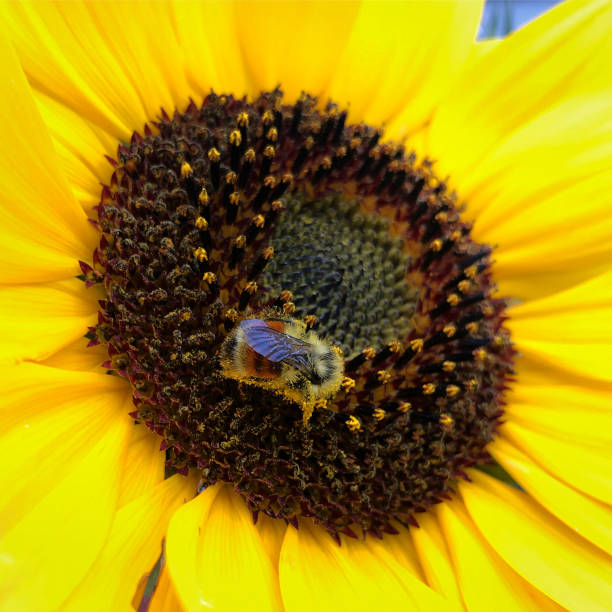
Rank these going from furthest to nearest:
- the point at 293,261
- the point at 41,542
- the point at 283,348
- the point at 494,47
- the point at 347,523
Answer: the point at 494,47
the point at 293,261
the point at 347,523
the point at 283,348
the point at 41,542

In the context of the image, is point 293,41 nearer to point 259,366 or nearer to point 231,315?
point 231,315

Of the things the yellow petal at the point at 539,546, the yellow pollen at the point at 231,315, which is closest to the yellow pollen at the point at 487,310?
the yellow petal at the point at 539,546

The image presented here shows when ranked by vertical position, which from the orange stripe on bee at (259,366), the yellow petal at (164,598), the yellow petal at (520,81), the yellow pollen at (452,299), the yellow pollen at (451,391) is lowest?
the yellow petal at (164,598)

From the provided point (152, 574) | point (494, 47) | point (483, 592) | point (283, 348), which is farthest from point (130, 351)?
point (494, 47)

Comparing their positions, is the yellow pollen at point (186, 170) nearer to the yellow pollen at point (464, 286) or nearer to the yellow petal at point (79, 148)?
the yellow petal at point (79, 148)

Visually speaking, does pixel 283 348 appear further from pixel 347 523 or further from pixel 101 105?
pixel 101 105

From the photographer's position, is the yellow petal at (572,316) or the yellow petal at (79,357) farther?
the yellow petal at (572,316)
